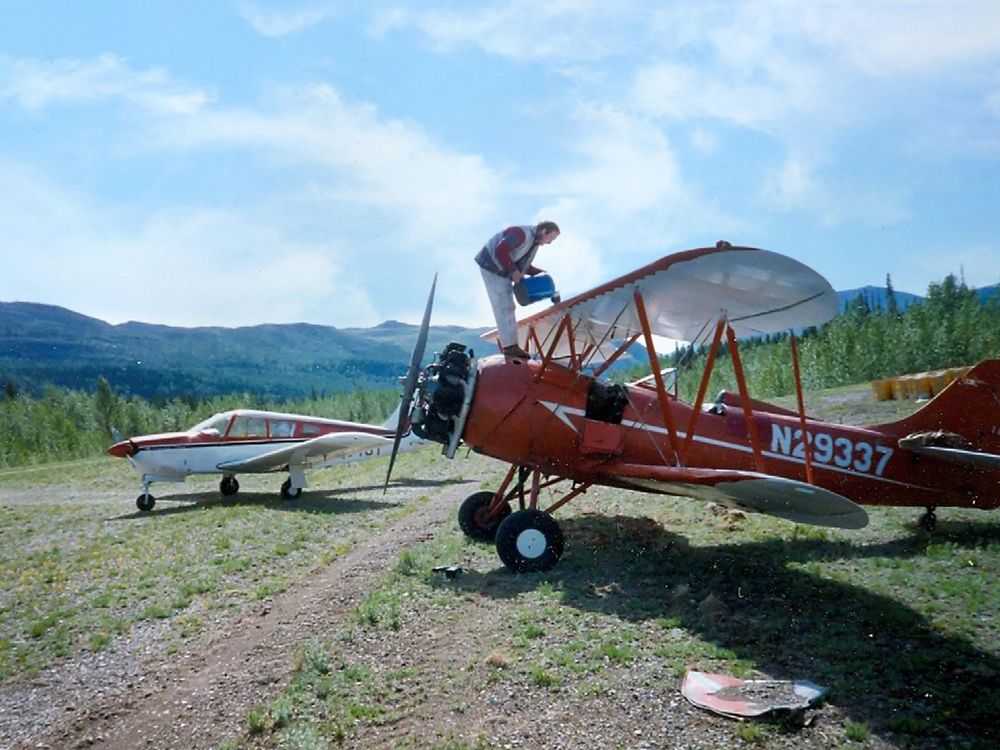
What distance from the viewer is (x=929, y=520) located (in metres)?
8.75

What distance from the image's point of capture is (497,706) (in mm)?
4637

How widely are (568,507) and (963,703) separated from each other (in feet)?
27.0

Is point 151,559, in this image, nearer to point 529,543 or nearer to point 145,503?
point 529,543

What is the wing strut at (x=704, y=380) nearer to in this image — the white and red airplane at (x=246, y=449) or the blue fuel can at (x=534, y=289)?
the blue fuel can at (x=534, y=289)

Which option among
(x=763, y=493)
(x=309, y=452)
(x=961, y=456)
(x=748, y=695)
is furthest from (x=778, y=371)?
(x=748, y=695)

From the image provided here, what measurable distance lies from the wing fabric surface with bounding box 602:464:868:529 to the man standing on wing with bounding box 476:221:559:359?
2369mm

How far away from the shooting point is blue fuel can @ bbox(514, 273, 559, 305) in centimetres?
866

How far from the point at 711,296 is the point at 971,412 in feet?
12.3

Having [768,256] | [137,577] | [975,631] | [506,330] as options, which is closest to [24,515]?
[137,577]

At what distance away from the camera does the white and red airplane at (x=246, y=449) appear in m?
18.4

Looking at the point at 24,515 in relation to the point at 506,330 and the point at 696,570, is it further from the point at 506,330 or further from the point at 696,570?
the point at 696,570

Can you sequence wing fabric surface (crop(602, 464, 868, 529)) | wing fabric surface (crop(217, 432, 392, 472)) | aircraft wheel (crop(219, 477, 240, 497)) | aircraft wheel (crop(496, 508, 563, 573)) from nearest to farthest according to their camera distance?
wing fabric surface (crop(602, 464, 868, 529))
aircraft wheel (crop(496, 508, 563, 573))
wing fabric surface (crop(217, 432, 392, 472))
aircraft wheel (crop(219, 477, 240, 497))

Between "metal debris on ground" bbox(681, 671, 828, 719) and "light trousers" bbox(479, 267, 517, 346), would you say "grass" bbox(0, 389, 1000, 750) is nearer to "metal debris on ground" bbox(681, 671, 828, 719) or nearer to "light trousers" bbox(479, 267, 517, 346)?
"metal debris on ground" bbox(681, 671, 828, 719)

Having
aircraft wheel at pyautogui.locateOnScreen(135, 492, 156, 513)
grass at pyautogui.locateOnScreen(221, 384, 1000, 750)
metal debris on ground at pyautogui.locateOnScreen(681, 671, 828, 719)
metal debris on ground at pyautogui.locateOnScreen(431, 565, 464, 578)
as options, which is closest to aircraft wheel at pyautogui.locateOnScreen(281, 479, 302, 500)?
aircraft wheel at pyautogui.locateOnScreen(135, 492, 156, 513)
